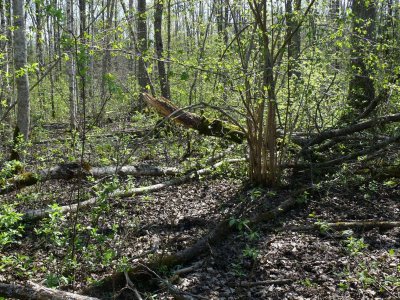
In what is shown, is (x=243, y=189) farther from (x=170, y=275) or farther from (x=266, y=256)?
(x=170, y=275)

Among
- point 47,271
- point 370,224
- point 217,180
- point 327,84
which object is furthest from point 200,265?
point 327,84

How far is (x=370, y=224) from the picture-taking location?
4691 millimetres

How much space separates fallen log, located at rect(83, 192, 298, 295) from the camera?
377cm

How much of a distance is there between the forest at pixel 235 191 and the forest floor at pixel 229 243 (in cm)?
2

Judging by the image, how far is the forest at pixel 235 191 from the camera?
379 cm

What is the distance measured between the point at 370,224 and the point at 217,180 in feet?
9.33

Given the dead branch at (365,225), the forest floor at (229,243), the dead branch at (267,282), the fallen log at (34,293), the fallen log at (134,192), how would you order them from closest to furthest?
→ the fallen log at (34,293) → the forest floor at (229,243) → the dead branch at (267,282) → the dead branch at (365,225) → the fallen log at (134,192)

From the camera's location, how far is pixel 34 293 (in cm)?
315

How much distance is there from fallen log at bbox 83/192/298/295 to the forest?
1 cm

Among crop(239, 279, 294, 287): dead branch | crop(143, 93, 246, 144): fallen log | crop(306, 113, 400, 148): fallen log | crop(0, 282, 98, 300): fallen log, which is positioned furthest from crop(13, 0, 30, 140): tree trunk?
crop(239, 279, 294, 287): dead branch

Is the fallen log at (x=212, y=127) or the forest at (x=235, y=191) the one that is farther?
the fallen log at (x=212, y=127)

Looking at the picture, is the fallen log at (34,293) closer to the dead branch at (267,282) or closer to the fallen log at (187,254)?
the fallen log at (187,254)

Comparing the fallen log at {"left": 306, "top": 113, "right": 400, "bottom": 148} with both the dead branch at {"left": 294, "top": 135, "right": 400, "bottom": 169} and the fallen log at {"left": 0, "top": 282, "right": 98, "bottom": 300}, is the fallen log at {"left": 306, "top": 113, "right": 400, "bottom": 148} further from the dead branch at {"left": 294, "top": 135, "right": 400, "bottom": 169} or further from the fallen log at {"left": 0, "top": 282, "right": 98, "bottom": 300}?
the fallen log at {"left": 0, "top": 282, "right": 98, "bottom": 300}

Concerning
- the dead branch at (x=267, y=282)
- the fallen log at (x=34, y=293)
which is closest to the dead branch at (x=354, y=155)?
the dead branch at (x=267, y=282)
